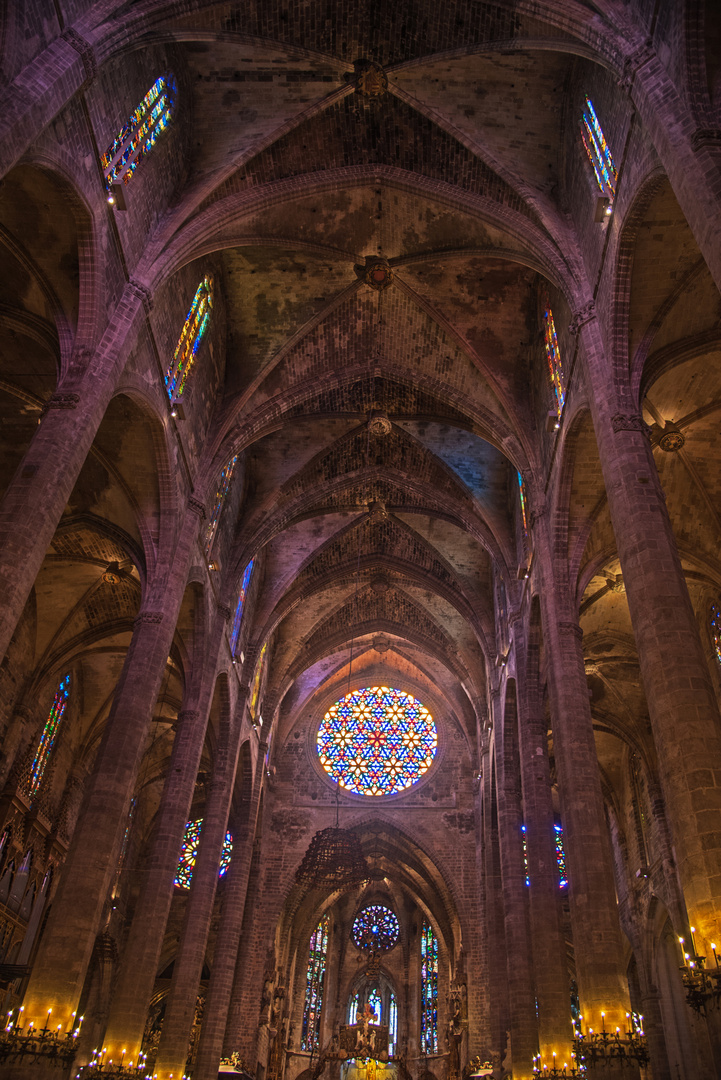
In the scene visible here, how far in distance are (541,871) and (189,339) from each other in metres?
12.8

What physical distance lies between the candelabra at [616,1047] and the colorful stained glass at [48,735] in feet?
53.4

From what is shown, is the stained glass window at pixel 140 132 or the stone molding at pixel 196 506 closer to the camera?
the stained glass window at pixel 140 132

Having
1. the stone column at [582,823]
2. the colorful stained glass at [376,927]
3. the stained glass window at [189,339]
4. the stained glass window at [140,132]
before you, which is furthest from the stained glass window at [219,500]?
the colorful stained glass at [376,927]

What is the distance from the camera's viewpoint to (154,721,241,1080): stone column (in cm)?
1609

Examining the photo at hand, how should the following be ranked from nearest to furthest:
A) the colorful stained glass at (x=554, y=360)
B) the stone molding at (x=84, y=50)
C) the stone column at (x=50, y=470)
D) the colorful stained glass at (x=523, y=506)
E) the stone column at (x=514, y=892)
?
the stone column at (x=50, y=470)
the stone molding at (x=84, y=50)
the colorful stained glass at (x=554, y=360)
the stone column at (x=514, y=892)
the colorful stained glass at (x=523, y=506)

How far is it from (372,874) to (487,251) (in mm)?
17234

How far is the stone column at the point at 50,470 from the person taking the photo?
9.88m

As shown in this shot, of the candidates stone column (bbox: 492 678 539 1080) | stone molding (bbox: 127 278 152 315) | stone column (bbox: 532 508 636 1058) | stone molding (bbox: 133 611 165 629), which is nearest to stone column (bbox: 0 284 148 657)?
stone molding (bbox: 127 278 152 315)

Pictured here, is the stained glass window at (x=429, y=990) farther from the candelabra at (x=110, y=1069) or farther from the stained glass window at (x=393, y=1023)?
the candelabra at (x=110, y=1069)

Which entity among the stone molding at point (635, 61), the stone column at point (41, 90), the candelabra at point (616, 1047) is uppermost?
the stone molding at point (635, 61)

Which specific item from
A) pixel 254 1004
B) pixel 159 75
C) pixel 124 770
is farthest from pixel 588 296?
pixel 254 1004

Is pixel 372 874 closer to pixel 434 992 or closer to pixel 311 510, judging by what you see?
pixel 311 510

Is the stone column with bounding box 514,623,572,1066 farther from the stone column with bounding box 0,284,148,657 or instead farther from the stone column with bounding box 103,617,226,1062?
the stone column with bounding box 0,284,148,657

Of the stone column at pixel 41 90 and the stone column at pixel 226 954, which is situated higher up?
the stone column at pixel 41 90
